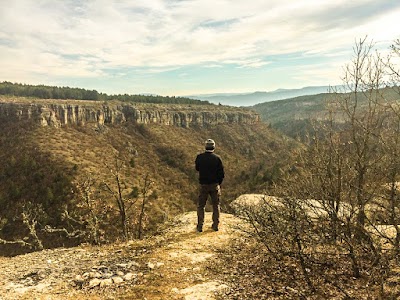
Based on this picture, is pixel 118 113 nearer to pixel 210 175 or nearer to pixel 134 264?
pixel 210 175

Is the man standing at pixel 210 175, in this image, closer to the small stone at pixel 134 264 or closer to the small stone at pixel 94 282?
the small stone at pixel 134 264

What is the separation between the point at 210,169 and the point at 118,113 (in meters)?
102

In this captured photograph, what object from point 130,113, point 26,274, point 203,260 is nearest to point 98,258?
point 26,274

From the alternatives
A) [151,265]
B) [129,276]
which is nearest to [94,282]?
[129,276]

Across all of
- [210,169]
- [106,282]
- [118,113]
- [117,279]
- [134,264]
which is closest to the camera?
[106,282]

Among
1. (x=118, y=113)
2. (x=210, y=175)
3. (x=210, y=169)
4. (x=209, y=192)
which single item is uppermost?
(x=118, y=113)

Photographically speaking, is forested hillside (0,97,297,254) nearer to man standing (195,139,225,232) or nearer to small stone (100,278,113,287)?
man standing (195,139,225,232)

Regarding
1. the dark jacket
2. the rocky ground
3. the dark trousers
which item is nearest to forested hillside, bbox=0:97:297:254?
the rocky ground

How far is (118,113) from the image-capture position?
10588cm

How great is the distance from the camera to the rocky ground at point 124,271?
6.32m

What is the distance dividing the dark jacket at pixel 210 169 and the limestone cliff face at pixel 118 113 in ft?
265

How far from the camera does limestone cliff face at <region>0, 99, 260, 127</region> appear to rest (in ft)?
266

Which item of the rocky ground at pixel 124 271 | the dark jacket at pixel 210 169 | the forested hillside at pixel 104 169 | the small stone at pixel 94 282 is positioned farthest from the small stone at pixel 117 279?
the forested hillside at pixel 104 169

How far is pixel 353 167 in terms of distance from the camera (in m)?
6.58
